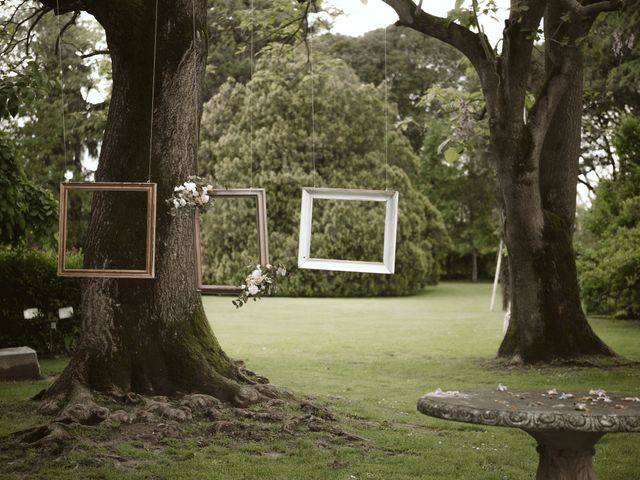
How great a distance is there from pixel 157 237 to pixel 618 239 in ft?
47.3

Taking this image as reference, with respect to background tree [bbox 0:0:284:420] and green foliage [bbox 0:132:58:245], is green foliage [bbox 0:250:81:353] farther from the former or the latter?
background tree [bbox 0:0:284:420]

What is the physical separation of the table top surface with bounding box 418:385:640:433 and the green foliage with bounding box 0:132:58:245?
864cm

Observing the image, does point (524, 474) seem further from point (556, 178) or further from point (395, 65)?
point (395, 65)

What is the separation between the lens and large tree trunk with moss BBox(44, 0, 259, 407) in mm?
9562

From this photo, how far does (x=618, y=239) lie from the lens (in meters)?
20.8

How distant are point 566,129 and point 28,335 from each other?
10130mm

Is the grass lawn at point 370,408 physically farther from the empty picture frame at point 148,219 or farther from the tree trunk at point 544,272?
the empty picture frame at point 148,219

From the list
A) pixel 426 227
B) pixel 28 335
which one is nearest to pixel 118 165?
pixel 28 335

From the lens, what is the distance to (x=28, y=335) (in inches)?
607

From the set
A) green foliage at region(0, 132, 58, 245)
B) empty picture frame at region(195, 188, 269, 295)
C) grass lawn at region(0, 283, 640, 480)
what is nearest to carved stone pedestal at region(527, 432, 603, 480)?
grass lawn at region(0, 283, 640, 480)

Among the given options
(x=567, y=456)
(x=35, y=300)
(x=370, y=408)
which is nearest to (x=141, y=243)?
(x=370, y=408)

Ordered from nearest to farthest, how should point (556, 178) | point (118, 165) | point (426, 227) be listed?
point (118, 165), point (556, 178), point (426, 227)

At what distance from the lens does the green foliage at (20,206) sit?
41.7 ft

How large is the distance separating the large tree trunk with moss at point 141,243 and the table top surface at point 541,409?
158 inches
